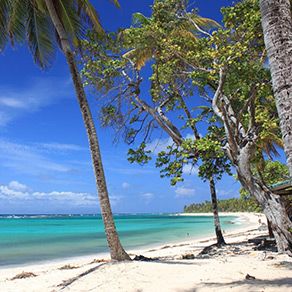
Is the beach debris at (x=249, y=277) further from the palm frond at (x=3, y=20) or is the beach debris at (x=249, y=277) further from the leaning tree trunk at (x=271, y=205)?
the palm frond at (x=3, y=20)

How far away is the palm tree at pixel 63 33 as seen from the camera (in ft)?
28.9

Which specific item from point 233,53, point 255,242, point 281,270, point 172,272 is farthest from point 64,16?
point 255,242

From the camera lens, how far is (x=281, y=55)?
3715 mm

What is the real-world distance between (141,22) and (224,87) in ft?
12.6

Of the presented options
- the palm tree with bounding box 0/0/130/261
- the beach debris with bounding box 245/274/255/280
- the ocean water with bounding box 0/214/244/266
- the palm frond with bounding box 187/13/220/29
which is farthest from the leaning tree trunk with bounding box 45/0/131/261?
the ocean water with bounding box 0/214/244/266

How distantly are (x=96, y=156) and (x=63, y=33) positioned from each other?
3.43m

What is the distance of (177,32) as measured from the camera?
12031mm

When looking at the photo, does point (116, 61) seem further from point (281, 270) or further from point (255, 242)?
point (255, 242)

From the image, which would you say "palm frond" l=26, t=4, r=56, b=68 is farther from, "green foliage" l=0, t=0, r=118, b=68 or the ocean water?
the ocean water

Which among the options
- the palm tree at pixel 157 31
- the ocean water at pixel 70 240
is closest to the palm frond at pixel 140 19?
the palm tree at pixel 157 31

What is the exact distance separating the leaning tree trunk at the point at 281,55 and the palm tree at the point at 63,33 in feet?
19.4

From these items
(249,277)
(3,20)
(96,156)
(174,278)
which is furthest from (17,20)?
(249,277)

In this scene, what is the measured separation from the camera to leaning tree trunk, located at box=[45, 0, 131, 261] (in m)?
8.74

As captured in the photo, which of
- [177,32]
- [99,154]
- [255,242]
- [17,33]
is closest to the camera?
[99,154]
